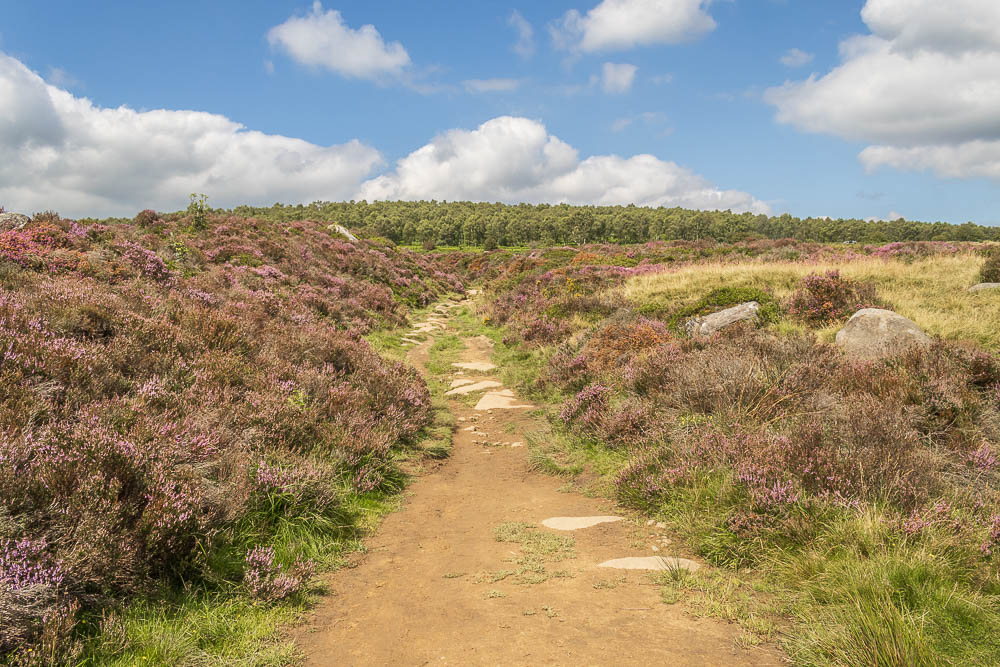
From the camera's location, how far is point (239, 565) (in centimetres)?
436

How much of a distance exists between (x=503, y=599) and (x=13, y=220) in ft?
50.1

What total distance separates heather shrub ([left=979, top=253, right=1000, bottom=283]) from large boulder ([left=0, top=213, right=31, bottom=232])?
2545 centimetres

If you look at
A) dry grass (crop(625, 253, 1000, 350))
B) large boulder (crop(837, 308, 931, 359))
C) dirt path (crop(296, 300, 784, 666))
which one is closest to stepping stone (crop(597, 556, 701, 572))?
dirt path (crop(296, 300, 784, 666))

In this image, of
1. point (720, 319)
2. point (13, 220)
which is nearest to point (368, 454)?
point (720, 319)

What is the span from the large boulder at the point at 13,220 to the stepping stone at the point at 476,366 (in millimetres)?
11569

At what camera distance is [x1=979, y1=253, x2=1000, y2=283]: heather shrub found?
13266 millimetres

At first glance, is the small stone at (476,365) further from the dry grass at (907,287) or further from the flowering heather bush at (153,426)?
the dry grass at (907,287)

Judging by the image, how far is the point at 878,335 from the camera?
31.0ft

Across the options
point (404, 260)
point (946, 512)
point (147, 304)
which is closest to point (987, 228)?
point (404, 260)

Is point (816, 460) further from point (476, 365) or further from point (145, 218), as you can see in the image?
point (145, 218)

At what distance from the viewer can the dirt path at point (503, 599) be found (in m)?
3.46

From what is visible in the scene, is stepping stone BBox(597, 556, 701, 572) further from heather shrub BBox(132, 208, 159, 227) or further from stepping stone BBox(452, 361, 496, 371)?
heather shrub BBox(132, 208, 159, 227)

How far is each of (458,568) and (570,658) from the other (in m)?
1.77

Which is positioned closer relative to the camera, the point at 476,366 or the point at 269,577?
the point at 269,577
